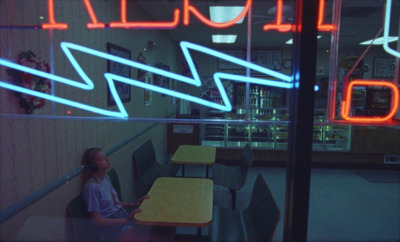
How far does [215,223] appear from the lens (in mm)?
3004

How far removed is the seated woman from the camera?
8.41ft

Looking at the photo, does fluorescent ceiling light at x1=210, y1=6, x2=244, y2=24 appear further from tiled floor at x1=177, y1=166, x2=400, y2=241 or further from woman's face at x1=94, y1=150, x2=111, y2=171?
tiled floor at x1=177, y1=166, x2=400, y2=241

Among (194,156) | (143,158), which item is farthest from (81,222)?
(194,156)

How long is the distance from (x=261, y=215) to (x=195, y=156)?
2.02 metres

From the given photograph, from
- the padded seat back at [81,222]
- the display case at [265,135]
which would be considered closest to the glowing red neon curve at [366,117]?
the padded seat back at [81,222]

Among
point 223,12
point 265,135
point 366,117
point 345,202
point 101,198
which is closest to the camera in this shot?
point 366,117

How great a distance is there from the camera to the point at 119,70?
3.71 metres

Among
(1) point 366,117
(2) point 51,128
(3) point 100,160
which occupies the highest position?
(1) point 366,117

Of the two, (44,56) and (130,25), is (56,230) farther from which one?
(130,25)

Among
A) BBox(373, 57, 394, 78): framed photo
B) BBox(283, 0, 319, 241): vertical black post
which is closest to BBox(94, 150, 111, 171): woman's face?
BBox(283, 0, 319, 241): vertical black post

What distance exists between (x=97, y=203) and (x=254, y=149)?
14.9ft

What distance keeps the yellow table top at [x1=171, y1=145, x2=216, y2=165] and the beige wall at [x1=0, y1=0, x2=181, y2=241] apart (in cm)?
85

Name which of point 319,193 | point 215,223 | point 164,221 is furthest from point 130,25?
point 319,193

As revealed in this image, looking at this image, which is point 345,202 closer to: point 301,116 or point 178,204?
point 178,204
